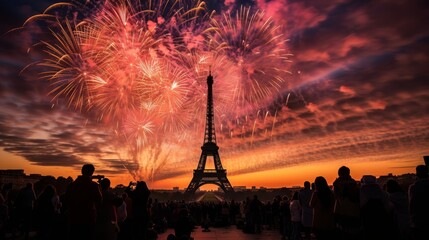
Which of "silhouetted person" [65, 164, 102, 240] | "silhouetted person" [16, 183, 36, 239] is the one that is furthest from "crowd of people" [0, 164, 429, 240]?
"silhouetted person" [16, 183, 36, 239]

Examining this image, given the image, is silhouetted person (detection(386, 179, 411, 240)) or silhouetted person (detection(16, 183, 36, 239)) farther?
silhouetted person (detection(16, 183, 36, 239))

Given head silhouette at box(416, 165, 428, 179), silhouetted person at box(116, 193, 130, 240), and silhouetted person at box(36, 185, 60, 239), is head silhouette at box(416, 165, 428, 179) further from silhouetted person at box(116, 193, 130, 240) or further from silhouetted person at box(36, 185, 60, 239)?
silhouetted person at box(36, 185, 60, 239)

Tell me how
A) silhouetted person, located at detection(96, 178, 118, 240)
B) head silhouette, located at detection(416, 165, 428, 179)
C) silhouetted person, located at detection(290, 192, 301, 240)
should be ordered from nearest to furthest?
head silhouette, located at detection(416, 165, 428, 179) → silhouetted person, located at detection(96, 178, 118, 240) → silhouetted person, located at detection(290, 192, 301, 240)

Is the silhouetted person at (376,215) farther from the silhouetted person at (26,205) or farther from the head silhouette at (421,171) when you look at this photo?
the silhouetted person at (26,205)

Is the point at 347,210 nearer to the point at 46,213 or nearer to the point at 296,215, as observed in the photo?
the point at 296,215

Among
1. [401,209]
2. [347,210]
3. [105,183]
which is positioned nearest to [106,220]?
[105,183]

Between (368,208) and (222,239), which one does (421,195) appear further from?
(222,239)

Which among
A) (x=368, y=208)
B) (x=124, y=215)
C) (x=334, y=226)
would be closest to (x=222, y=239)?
(x=124, y=215)

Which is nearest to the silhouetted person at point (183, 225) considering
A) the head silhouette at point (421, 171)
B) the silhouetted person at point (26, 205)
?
the head silhouette at point (421, 171)
